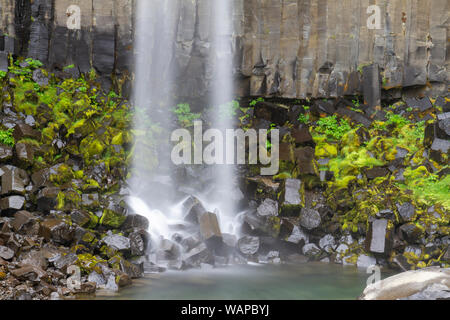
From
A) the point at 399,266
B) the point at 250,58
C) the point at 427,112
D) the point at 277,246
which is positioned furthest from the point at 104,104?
the point at 427,112

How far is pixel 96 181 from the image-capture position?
1152cm

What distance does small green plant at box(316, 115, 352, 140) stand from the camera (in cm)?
1484

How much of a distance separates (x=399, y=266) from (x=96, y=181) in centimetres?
774

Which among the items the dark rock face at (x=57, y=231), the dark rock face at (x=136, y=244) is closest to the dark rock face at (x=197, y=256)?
the dark rock face at (x=136, y=244)

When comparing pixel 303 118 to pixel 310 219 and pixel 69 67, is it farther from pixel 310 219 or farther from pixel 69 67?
pixel 69 67

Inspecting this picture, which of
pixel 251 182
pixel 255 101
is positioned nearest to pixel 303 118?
pixel 255 101

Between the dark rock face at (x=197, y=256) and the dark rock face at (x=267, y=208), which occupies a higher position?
the dark rock face at (x=267, y=208)

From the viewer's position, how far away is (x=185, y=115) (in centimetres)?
1597

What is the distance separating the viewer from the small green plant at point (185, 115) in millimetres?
15570

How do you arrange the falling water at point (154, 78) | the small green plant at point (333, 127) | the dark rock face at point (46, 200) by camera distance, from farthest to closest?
the small green plant at point (333, 127)
the falling water at point (154, 78)
the dark rock face at point (46, 200)

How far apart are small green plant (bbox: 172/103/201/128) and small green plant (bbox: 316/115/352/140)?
4.34m

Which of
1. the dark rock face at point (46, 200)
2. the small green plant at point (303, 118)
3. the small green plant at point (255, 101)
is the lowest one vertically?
the dark rock face at point (46, 200)

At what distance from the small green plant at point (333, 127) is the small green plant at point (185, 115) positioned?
434cm

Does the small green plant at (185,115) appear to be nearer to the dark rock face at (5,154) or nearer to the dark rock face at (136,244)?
the dark rock face at (136,244)
